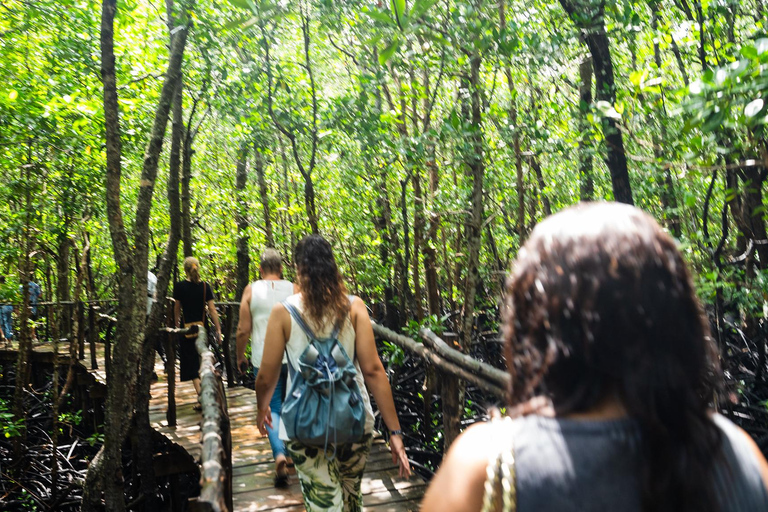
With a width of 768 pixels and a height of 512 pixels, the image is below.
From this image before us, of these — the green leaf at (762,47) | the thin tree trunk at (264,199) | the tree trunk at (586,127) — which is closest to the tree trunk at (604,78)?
the tree trunk at (586,127)

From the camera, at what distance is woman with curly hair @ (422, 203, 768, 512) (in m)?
1.00

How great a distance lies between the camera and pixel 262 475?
528 cm

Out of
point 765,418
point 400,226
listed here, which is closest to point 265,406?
point 765,418

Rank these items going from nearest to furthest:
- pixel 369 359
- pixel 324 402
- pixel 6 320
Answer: pixel 324 402
pixel 369 359
pixel 6 320

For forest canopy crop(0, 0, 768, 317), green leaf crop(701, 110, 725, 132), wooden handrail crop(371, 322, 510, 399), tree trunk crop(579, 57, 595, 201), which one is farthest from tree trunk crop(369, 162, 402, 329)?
green leaf crop(701, 110, 725, 132)

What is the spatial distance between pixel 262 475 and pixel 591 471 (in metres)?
4.69

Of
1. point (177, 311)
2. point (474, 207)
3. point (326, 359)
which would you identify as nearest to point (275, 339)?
point (326, 359)

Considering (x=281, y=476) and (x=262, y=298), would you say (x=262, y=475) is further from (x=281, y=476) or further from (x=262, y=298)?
(x=262, y=298)

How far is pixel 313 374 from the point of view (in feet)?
9.73

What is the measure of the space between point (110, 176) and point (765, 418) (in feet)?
21.5

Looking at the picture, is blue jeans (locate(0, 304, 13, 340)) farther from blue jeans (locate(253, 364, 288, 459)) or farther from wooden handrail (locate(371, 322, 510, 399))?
wooden handrail (locate(371, 322, 510, 399))

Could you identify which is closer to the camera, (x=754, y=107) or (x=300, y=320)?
(x=754, y=107)

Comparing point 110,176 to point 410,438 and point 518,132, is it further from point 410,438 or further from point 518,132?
point 410,438

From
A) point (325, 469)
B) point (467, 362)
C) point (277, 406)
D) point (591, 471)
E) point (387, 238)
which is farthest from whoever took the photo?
point (387, 238)
